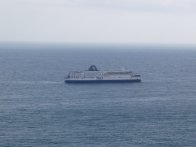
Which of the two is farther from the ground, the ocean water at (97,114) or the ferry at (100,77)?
the ferry at (100,77)

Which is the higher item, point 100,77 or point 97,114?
point 100,77

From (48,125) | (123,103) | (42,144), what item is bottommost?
(42,144)

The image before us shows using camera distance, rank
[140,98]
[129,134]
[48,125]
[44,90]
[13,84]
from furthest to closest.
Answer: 1. [13,84]
2. [44,90]
3. [140,98]
4. [48,125]
5. [129,134]

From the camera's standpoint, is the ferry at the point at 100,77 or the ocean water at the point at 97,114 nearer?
the ocean water at the point at 97,114

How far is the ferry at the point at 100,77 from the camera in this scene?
6510 inches

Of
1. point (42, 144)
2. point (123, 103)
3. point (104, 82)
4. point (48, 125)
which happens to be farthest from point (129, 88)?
point (42, 144)

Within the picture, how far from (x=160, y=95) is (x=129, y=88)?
1652cm

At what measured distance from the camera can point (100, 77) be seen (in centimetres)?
→ 16800

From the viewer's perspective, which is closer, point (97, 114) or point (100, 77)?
point (97, 114)

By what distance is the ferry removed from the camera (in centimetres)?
16536

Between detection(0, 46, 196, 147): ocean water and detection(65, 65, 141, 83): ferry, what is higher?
detection(65, 65, 141, 83): ferry

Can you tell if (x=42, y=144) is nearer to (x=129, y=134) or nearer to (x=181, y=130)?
(x=129, y=134)

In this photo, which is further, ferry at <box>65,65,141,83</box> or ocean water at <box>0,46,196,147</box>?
ferry at <box>65,65,141,83</box>

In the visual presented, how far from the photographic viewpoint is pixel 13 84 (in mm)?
159125
